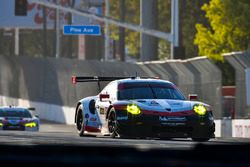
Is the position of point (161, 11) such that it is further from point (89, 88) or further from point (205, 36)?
point (89, 88)

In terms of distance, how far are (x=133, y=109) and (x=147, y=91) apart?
120cm

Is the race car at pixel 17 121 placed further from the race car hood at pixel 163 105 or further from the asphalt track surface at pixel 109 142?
the race car hood at pixel 163 105

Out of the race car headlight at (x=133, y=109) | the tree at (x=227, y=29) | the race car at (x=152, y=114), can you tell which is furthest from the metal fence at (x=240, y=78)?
the tree at (x=227, y=29)

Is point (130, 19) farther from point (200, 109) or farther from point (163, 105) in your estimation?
point (163, 105)

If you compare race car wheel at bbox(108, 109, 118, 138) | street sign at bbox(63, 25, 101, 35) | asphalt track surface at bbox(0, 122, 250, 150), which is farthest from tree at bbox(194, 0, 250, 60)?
asphalt track surface at bbox(0, 122, 250, 150)

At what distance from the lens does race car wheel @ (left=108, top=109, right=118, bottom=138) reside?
19094 mm

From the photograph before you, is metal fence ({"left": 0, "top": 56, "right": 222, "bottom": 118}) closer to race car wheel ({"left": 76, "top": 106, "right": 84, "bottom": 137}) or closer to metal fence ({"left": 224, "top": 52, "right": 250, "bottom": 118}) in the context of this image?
metal fence ({"left": 224, "top": 52, "right": 250, "bottom": 118})

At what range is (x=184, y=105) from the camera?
61.1 ft

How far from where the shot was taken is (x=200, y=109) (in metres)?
18.8

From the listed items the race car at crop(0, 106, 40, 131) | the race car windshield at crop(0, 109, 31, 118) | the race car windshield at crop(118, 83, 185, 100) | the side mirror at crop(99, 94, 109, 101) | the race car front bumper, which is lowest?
the race car at crop(0, 106, 40, 131)

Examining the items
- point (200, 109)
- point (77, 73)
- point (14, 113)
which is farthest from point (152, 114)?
point (77, 73)

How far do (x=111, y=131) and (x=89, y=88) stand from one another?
81.2 feet

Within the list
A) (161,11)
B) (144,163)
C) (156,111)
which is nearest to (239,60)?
(156,111)

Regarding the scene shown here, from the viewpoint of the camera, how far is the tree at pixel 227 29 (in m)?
52.9
